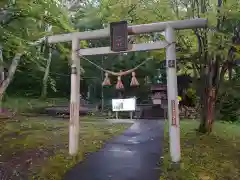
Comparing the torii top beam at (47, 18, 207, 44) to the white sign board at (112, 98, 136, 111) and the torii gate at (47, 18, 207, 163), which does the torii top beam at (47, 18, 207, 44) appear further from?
the white sign board at (112, 98, 136, 111)

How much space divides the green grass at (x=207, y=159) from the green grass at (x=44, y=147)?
2217 mm

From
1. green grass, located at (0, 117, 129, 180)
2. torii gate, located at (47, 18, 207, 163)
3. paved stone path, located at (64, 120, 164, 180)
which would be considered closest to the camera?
paved stone path, located at (64, 120, 164, 180)

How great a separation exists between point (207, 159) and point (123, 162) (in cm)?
204

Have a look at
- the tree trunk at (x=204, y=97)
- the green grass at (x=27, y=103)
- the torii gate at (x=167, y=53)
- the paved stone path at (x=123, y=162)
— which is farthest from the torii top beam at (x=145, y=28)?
the green grass at (x=27, y=103)

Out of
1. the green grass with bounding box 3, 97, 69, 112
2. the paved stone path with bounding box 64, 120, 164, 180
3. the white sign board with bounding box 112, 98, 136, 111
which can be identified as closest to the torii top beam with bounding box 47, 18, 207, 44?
the paved stone path with bounding box 64, 120, 164, 180

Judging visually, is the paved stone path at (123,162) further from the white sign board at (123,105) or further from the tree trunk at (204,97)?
the white sign board at (123,105)

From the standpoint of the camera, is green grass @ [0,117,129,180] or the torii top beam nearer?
green grass @ [0,117,129,180]

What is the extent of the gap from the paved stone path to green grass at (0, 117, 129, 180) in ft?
1.09

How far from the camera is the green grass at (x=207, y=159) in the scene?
17.9ft

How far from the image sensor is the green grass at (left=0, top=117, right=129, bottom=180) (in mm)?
5877

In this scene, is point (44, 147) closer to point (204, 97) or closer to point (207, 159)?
Result: point (207, 159)

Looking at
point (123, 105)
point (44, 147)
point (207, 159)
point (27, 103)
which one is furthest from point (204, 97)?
point (27, 103)

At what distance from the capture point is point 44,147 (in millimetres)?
7645

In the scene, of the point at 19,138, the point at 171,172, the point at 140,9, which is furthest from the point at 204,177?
the point at 19,138
